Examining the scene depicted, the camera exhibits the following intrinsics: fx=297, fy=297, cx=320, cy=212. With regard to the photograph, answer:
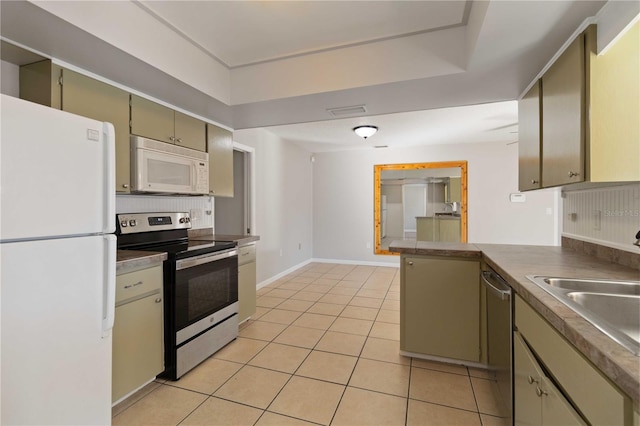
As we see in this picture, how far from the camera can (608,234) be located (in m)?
1.81

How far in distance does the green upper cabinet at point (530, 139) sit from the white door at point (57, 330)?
266cm

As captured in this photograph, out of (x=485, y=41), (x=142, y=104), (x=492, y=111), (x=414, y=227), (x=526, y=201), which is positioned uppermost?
(x=492, y=111)

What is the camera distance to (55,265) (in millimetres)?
1294

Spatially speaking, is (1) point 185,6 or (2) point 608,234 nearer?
(2) point 608,234

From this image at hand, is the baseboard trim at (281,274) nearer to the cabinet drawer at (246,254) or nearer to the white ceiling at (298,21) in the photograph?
the cabinet drawer at (246,254)

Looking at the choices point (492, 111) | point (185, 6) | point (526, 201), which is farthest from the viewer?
point (526, 201)

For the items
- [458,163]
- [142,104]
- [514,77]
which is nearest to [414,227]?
[458,163]

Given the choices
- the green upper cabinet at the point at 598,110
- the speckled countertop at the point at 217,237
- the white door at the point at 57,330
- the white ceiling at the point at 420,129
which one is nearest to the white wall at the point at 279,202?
the white ceiling at the point at 420,129

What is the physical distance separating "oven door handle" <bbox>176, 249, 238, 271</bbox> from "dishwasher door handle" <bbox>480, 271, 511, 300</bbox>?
202 centimetres

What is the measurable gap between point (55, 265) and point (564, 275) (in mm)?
2310

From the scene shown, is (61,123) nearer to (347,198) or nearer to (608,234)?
(608,234)

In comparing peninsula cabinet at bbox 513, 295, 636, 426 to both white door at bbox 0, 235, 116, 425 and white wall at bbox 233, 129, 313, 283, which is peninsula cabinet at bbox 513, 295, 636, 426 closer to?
white door at bbox 0, 235, 116, 425

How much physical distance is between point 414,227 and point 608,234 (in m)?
4.34

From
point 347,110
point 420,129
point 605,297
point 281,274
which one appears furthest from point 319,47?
point 281,274
